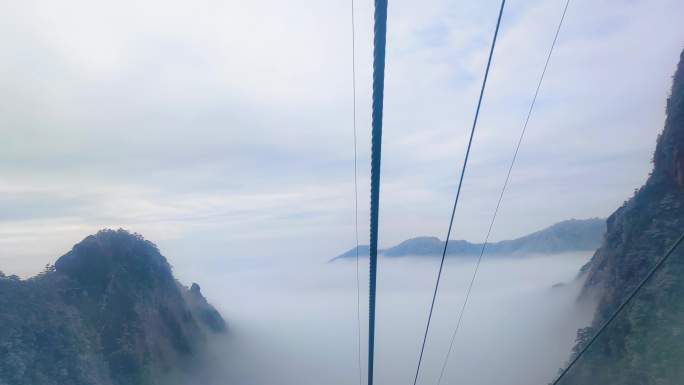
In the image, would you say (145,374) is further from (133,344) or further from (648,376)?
(648,376)

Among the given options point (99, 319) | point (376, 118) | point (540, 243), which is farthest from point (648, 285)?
point (540, 243)

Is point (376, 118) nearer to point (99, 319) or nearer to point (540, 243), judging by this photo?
point (99, 319)

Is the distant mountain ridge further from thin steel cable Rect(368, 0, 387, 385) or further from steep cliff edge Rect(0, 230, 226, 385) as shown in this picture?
thin steel cable Rect(368, 0, 387, 385)

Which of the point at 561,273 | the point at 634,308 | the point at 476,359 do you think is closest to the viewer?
the point at 634,308

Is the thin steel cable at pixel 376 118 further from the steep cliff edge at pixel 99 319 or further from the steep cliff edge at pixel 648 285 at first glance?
the steep cliff edge at pixel 99 319

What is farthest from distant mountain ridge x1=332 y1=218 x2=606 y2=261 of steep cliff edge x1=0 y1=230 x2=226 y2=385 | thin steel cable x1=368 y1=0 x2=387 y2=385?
thin steel cable x1=368 y1=0 x2=387 y2=385

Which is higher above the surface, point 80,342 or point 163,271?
point 163,271

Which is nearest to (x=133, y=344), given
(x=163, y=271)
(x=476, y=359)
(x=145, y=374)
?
(x=145, y=374)
